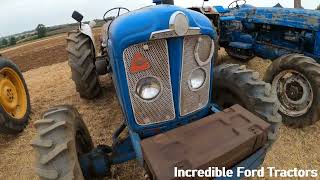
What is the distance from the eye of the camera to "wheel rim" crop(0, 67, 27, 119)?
4748 mm

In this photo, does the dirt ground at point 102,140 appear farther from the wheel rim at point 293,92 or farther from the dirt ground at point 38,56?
the dirt ground at point 38,56

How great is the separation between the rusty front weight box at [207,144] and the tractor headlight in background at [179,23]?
68 centimetres

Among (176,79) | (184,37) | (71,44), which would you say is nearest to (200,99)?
(176,79)

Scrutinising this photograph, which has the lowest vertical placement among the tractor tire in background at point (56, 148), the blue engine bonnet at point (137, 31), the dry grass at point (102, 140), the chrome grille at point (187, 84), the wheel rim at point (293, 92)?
the dry grass at point (102, 140)

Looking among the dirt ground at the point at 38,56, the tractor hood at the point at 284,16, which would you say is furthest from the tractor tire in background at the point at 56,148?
the dirt ground at the point at 38,56

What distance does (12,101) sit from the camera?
16.5ft

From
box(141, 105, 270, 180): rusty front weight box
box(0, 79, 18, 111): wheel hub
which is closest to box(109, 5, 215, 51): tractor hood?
box(141, 105, 270, 180): rusty front weight box

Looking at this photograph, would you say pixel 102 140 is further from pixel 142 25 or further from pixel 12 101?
pixel 142 25

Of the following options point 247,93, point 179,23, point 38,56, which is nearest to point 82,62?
point 247,93

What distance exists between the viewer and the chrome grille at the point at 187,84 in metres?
2.50

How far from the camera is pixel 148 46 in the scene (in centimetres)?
237

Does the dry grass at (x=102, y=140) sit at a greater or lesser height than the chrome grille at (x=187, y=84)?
lesser

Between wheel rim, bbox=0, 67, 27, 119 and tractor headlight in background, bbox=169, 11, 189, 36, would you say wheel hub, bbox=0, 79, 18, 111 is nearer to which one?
wheel rim, bbox=0, 67, 27, 119

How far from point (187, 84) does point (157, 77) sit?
0.29m
